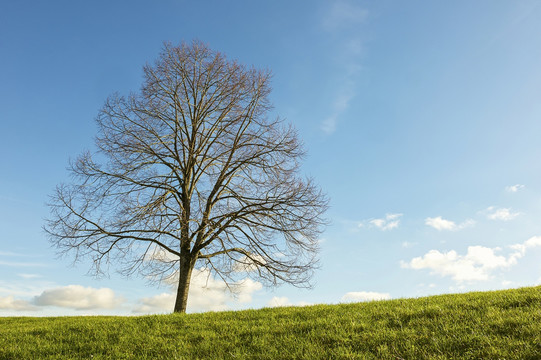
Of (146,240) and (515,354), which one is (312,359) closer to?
(515,354)

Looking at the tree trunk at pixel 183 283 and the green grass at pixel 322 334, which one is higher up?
the tree trunk at pixel 183 283

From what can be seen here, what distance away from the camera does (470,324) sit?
764cm

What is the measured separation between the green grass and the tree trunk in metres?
3.51

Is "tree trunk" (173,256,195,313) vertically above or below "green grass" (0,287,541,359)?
above

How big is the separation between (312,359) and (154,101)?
14.2 m

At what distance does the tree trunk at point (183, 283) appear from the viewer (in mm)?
14773

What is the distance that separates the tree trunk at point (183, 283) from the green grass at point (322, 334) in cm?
351

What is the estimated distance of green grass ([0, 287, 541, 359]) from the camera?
6719 mm

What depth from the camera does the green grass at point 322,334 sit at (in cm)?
672

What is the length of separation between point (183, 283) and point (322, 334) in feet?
28.1

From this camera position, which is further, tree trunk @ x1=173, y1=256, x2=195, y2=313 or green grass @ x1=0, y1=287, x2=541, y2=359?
tree trunk @ x1=173, y1=256, x2=195, y2=313

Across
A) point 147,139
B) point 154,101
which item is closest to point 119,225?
point 147,139

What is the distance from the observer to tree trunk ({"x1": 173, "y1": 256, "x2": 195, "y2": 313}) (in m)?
14.8

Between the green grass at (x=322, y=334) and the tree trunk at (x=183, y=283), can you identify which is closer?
the green grass at (x=322, y=334)
